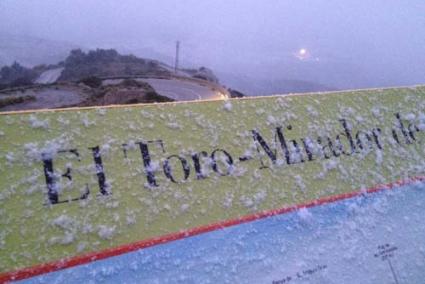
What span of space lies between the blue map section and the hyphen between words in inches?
4.4

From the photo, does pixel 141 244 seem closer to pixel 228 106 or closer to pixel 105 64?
pixel 228 106

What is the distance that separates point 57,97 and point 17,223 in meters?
3.35

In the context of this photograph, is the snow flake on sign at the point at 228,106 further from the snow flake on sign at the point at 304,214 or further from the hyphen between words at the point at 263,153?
the snow flake on sign at the point at 304,214

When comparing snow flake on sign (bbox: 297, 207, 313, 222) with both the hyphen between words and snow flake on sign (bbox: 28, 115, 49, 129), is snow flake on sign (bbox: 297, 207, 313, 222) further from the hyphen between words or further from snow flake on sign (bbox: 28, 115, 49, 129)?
snow flake on sign (bbox: 28, 115, 49, 129)

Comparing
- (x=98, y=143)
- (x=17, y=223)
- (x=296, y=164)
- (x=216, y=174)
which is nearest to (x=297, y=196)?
(x=296, y=164)

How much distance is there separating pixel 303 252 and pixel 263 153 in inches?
8.4

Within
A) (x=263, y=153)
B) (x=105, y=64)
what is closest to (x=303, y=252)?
(x=263, y=153)

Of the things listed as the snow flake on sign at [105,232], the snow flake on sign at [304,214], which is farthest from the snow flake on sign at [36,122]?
the snow flake on sign at [304,214]

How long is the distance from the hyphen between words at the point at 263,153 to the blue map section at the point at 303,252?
0.11 m

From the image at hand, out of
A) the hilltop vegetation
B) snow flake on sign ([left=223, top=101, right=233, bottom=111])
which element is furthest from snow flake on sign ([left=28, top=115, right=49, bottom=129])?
the hilltop vegetation

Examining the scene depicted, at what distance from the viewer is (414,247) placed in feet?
2.51

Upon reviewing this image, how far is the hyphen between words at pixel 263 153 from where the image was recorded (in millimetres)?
551

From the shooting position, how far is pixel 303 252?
65 centimetres

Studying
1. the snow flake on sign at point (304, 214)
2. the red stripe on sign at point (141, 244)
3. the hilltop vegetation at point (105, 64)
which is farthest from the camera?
the hilltop vegetation at point (105, 64)
